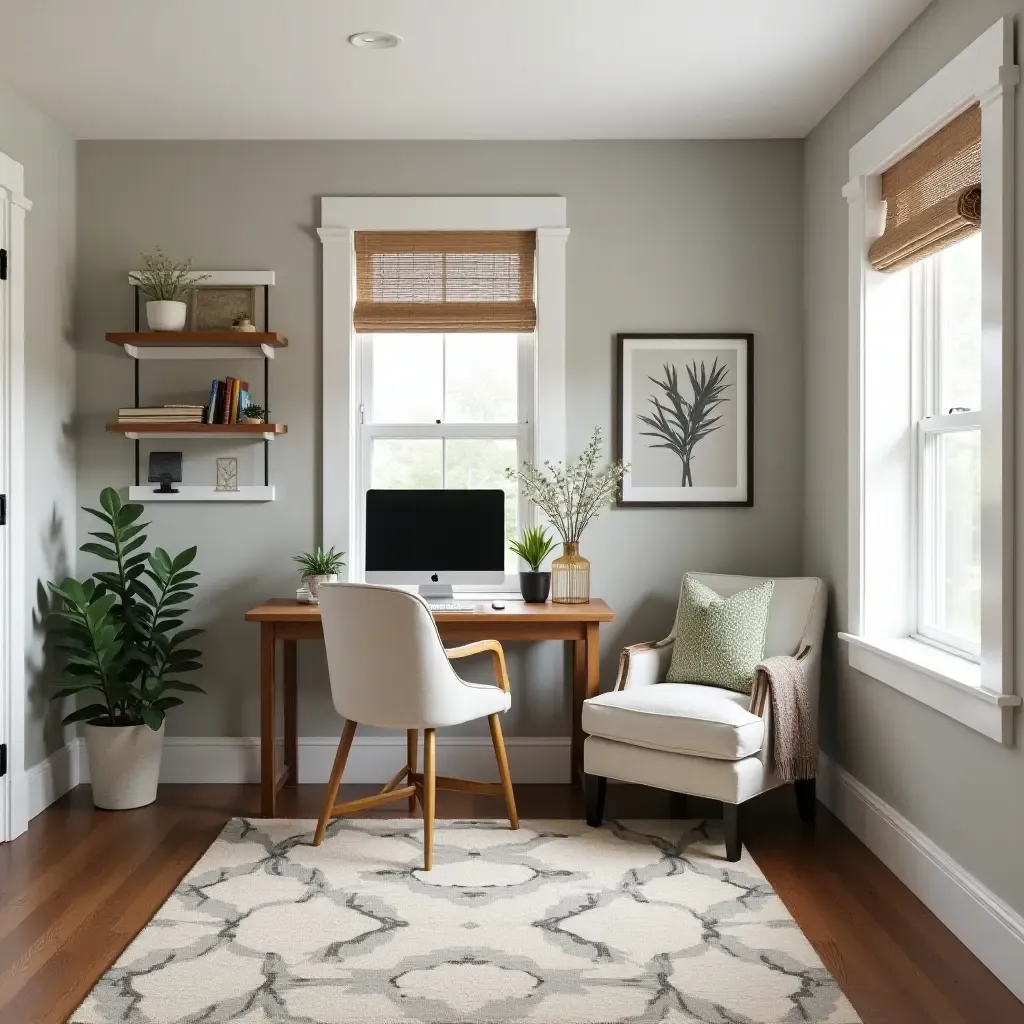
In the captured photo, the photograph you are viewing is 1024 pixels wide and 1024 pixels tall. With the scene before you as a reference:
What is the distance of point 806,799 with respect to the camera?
3645 millimetres

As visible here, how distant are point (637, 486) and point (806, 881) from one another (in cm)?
167

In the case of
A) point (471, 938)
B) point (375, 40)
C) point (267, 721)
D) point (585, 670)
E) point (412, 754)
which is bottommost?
point (471, 938)

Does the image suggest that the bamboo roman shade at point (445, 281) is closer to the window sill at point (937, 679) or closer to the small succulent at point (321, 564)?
the small succulent at point (321, 564)

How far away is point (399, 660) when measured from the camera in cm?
322

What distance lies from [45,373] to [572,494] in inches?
80.1

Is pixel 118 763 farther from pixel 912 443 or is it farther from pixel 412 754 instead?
pixel 912 443

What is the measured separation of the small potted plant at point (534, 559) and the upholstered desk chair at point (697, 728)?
1.41ft

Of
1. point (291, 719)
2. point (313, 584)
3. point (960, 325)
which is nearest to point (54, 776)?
point (291, 719)

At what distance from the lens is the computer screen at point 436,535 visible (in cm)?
404

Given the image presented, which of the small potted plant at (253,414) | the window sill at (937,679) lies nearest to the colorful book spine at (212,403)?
the small potted plant at (253,414)

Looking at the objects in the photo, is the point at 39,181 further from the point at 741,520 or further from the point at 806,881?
the point at 806,881

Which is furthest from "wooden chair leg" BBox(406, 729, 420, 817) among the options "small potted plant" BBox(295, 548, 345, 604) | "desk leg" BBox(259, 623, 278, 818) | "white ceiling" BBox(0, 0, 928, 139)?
"white ceiling" BBox(0, 0, 928, 139)

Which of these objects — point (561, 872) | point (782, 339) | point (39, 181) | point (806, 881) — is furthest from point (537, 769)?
point (39, 181)

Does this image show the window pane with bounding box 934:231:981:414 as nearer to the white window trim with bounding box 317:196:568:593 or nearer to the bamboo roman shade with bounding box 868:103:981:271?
the bamboo roman shade with bounding box 868:103:981:271
